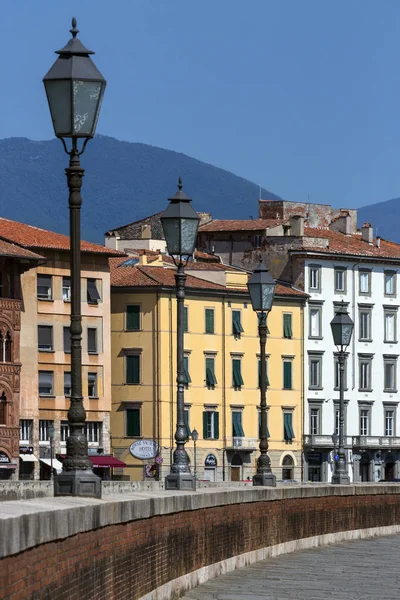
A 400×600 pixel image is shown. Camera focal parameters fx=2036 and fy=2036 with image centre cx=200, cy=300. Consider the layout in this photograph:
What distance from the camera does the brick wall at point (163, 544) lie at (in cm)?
1611

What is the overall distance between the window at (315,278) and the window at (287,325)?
3.41 meters

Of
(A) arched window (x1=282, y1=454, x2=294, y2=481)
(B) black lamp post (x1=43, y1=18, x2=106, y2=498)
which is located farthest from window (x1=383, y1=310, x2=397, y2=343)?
(B) black lamp post (x1=43, y1=18, x2=106, y2=498)

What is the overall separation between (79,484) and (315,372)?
322ft

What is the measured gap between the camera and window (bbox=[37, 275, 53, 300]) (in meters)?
101

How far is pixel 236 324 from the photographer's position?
114m

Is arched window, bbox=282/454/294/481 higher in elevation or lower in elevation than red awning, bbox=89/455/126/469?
lower

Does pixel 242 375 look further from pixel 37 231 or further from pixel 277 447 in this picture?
pixel 37 231

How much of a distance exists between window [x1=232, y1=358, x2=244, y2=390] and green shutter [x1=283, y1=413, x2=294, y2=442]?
4350 mm

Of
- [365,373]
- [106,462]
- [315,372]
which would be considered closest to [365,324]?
[365,373]

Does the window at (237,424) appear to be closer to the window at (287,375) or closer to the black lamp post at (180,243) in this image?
the window at (287,375)

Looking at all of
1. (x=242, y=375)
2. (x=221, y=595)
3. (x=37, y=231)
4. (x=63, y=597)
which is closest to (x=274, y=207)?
(x=242, y=375)

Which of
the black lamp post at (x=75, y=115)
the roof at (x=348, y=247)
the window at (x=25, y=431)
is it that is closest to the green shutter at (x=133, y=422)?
the window at (x=25, y=431)

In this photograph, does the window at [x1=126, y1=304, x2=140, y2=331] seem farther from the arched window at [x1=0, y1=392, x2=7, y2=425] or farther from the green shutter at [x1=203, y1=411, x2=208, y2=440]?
the arched window at [x1=0, y1=392, x2=7, y2=425]

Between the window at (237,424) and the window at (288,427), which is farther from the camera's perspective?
the window at (288,427)
